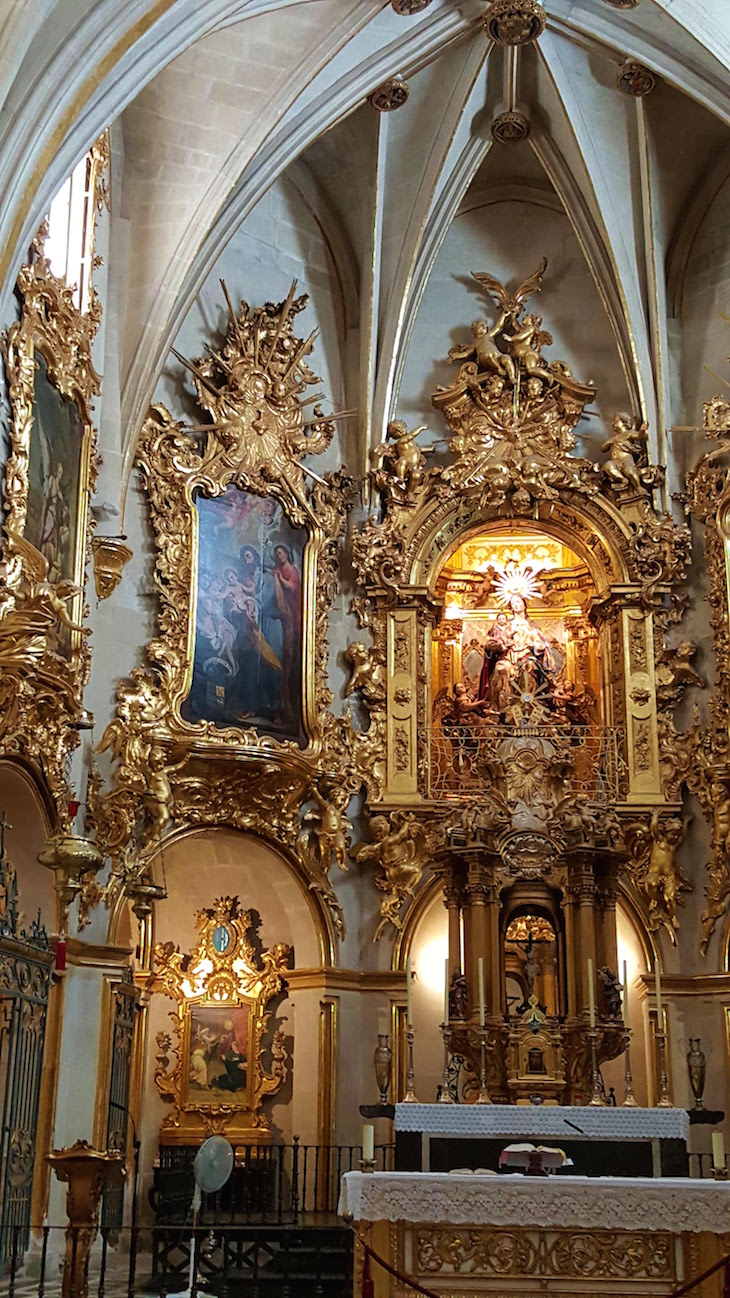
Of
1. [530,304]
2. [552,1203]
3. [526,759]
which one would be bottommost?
[552,1203]

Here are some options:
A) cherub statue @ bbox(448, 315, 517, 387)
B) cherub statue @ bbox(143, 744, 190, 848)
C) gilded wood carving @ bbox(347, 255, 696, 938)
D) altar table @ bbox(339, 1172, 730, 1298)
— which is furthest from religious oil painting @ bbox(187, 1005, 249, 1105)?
cherub statue @ bbox(448, 315, 517, 387)

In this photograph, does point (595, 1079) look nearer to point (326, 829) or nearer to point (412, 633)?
point (326, 829)

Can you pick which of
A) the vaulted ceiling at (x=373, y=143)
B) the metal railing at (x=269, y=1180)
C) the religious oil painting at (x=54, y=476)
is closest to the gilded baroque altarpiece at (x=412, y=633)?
the vaulted ceiling at (x=373, y=143)

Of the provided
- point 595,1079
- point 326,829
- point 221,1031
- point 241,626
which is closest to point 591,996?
point 595,1079

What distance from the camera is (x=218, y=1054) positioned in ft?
56.4

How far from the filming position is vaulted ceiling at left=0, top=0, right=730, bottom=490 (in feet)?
44.8

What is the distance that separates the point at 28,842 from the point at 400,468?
7599 millimetres

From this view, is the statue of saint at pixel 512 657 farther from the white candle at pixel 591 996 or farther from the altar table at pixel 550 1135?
the altar table at pixel 550 1135

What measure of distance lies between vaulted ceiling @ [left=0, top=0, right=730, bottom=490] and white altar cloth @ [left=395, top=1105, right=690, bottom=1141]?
8.47 metres

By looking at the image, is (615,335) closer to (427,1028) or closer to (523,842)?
(523,842)

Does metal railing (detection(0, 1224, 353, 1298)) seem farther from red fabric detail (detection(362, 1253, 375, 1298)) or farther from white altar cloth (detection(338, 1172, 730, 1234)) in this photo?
white altar cloth (detection(338, 1172, 730, 1234))

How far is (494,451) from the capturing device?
19281 millimetres

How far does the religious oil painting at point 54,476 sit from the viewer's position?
45.0 ft

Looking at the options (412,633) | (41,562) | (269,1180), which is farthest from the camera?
(412,633)
